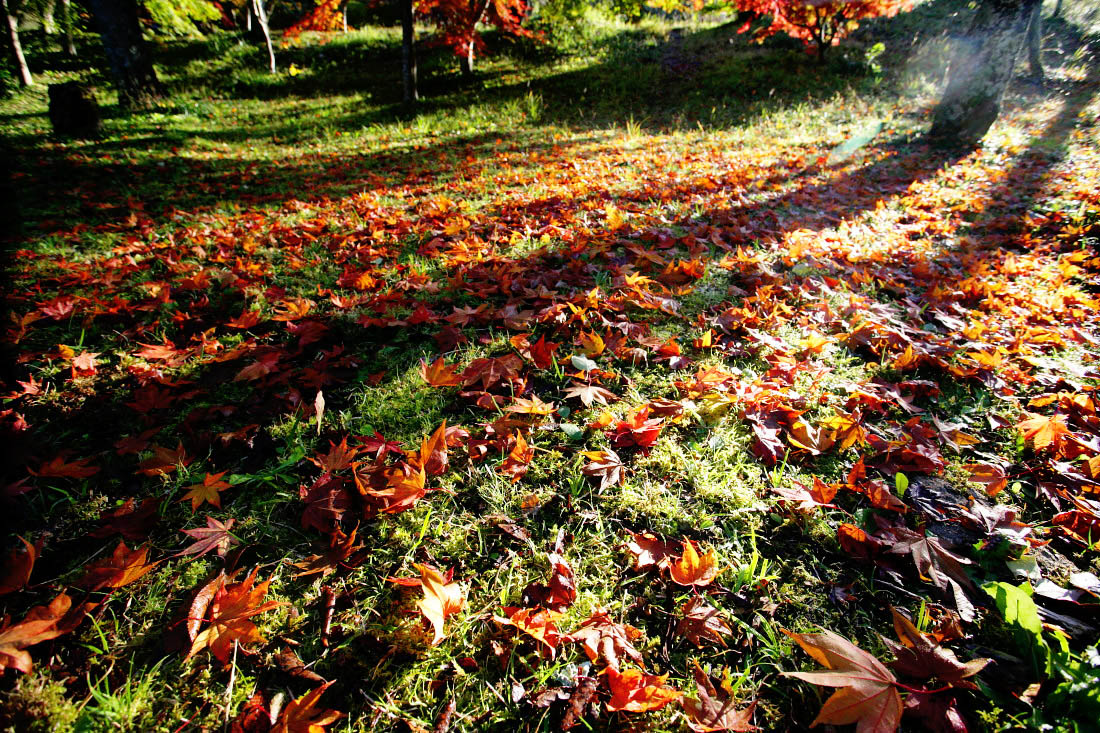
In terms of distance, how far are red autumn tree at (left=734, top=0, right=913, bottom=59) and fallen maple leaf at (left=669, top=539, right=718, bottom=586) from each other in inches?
504

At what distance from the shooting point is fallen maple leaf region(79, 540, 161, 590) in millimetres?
1100

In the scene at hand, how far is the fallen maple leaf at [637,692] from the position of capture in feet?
3.02

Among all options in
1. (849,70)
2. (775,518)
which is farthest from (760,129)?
(775,518)

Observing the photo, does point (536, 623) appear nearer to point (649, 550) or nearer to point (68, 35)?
point (649, 550)

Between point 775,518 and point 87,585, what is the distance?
1.98 m

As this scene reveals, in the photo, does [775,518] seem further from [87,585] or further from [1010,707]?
[87,585]

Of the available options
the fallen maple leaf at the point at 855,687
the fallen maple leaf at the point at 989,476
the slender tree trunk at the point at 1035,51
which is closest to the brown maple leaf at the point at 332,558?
the fallen maple leaf at the point at 855,687

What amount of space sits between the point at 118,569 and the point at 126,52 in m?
11.8

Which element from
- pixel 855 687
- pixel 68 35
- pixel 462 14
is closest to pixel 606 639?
pixel 855 687

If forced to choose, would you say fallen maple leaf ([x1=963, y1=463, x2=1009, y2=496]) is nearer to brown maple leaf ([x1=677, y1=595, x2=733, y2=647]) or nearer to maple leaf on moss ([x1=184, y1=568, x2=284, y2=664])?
brown maple leaf ([x1=677, y1=595, x2=733, y2=647])

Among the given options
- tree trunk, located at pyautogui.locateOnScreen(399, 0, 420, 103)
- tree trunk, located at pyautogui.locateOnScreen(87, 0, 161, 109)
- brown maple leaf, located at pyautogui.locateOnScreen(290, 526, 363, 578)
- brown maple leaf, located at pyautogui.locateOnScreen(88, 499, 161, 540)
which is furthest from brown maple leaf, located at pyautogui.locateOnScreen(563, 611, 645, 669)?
tree trunk, located at pyautogui.locateOnScreen(87, 0, 161, 109)

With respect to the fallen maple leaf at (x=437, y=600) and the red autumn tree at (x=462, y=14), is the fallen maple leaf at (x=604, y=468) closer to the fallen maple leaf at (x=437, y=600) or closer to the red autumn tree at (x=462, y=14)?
the fallen maple leaf at (x=437, y=600)

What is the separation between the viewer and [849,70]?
10.6 meters

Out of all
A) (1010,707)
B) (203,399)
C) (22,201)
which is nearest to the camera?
(1010,707)
